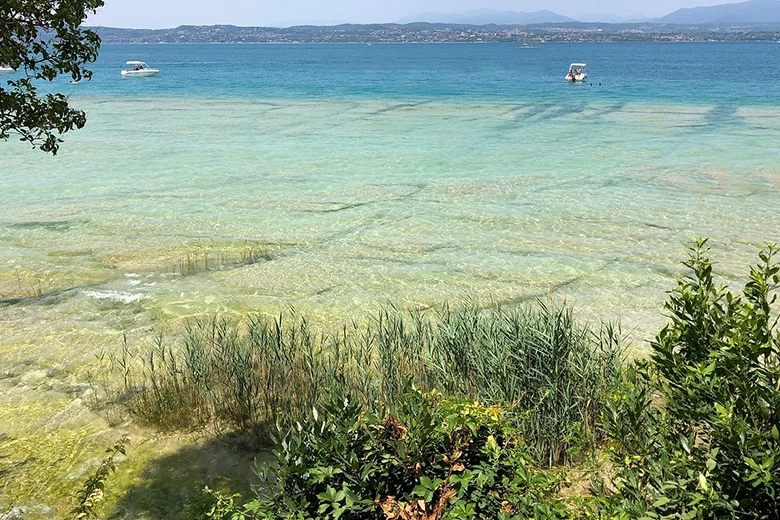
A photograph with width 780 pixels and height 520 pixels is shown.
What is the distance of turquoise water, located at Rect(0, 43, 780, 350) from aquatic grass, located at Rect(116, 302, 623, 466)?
2051 mm

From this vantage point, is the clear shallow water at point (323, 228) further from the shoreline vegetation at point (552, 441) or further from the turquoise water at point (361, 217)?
the shoreline vegetation at point (552, 441)

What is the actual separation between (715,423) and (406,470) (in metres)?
1.28

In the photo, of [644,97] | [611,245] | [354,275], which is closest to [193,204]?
[354,275]

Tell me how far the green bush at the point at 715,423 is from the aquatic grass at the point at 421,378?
1.12m

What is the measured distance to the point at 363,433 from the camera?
3.21 meters

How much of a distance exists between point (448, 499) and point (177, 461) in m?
2.55

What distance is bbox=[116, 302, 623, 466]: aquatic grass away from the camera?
177 inches

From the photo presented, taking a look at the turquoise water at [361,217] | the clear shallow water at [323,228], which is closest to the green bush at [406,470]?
the clear shallow water at [323,228]

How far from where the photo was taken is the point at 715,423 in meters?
2.70

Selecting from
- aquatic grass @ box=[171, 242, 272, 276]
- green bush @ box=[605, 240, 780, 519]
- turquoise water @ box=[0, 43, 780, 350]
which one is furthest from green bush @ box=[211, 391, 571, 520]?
aquatic grass @ box=[171, 242, 272, 276]

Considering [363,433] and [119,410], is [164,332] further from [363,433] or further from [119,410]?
[363,433]

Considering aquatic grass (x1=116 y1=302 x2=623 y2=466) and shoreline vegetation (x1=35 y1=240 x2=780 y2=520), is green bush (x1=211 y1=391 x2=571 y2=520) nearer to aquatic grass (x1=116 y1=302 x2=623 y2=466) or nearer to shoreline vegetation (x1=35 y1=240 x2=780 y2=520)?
shoreline vegetation (x1=35 y1=240 x2=780 y2=520)

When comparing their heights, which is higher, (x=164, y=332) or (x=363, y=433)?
(x=363, y=433)

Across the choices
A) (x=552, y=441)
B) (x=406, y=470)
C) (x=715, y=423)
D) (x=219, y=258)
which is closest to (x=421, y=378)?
(x=552, y=441)
